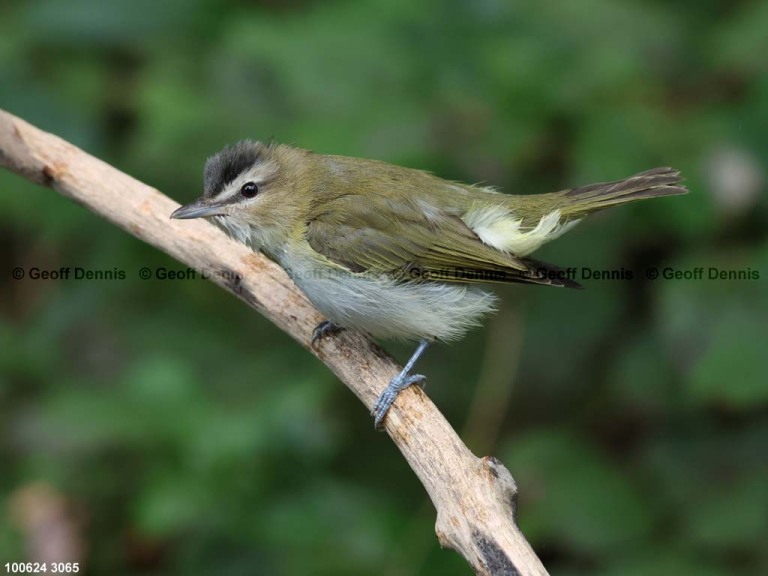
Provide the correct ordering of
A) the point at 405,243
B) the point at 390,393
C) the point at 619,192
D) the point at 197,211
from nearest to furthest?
the point at 390,393
the point at 197,211
the point at 405,243
the point at 619,192

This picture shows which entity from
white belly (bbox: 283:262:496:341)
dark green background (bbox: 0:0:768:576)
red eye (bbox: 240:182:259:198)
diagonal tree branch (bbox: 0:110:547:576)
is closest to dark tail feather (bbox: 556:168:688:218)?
dark green background (bbox: 0:0:768:576)

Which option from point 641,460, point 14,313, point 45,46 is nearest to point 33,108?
point 45,46

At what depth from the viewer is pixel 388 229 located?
3.77 meters

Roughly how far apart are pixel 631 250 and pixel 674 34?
1.47 meters

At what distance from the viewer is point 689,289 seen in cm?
405

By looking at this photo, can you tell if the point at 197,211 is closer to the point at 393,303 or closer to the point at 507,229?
the point at 393,303

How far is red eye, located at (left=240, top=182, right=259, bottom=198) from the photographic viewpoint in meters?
3.78

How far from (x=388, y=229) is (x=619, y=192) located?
1.00 meters

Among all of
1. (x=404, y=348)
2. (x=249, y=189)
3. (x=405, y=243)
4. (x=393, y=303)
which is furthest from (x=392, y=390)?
(x=404, y=348)

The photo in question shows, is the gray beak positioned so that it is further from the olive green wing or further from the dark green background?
the dark green background

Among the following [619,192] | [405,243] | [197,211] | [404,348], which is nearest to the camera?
[197,211]

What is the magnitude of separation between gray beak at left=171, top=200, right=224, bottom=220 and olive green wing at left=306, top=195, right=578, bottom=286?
0.38 m

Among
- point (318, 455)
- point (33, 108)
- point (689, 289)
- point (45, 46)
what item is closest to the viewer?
point (318, 455)

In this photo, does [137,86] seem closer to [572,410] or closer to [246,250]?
[246,250]
